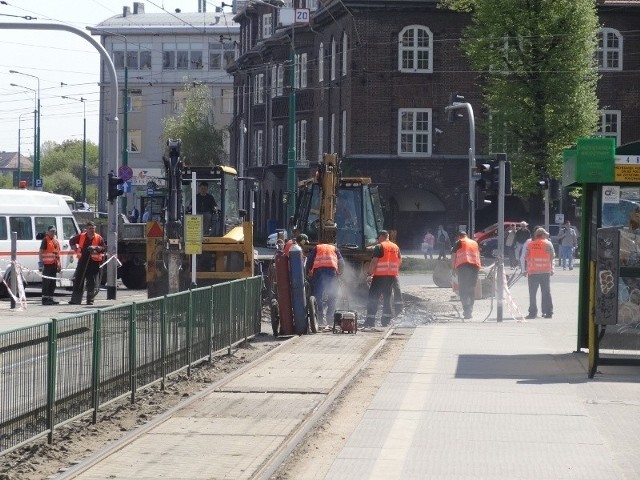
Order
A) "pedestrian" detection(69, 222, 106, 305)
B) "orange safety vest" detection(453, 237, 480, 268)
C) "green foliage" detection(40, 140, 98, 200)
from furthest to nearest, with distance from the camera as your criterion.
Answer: "green foliage" detection(40, 140, 98, 200), "pedestrian" detection(69, 222, 106, 305), "orange safety vest" detection(453, 237, 480, 268)

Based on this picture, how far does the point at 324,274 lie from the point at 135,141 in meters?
89.4

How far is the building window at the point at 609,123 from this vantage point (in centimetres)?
6081

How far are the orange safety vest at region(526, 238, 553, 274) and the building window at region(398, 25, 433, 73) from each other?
3423 centimetres

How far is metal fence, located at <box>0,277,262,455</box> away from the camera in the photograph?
34.9 ft

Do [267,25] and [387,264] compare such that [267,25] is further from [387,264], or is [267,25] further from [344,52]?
[387,264]

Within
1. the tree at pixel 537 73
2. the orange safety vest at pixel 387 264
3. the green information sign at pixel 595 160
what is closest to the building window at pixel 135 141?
the tree at pixel 537 73

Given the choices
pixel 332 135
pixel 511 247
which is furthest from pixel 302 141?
pixel 511 247

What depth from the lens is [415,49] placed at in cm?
6056

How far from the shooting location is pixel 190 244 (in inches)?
942

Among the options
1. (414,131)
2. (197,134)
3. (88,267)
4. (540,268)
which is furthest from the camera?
(197,134)

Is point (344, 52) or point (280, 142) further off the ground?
point (344, 52)

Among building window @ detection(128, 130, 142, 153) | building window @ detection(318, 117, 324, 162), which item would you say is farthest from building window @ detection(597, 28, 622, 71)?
building window @ detection(128, 130, 142, 153)

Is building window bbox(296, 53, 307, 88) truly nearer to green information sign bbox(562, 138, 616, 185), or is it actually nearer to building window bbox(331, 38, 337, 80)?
building window bbox(331, 38, 337, 80)

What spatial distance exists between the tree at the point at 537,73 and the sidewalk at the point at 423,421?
3509cm
